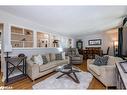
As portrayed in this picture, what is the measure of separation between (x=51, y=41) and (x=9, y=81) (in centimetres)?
328

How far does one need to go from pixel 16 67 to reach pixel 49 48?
2389mm

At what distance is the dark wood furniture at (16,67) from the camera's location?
3602 millimetres

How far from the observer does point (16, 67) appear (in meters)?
3.86

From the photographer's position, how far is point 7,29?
3676mm

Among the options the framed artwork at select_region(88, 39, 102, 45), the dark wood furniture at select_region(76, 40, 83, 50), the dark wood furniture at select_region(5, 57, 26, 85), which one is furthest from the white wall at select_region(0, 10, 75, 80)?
the framed artwork at select_region(88, 39, 102, 45)

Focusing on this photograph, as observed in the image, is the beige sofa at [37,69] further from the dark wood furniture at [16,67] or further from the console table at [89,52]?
the console table at [89,52]

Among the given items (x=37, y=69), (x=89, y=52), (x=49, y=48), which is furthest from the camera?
(x=89, y=52)

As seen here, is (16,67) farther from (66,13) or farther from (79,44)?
(79,44)

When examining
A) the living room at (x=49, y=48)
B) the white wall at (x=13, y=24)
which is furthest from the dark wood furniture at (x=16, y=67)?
the white wall at (x=13, y=24)

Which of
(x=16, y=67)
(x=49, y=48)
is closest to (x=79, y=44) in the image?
(x=49, y=48)
